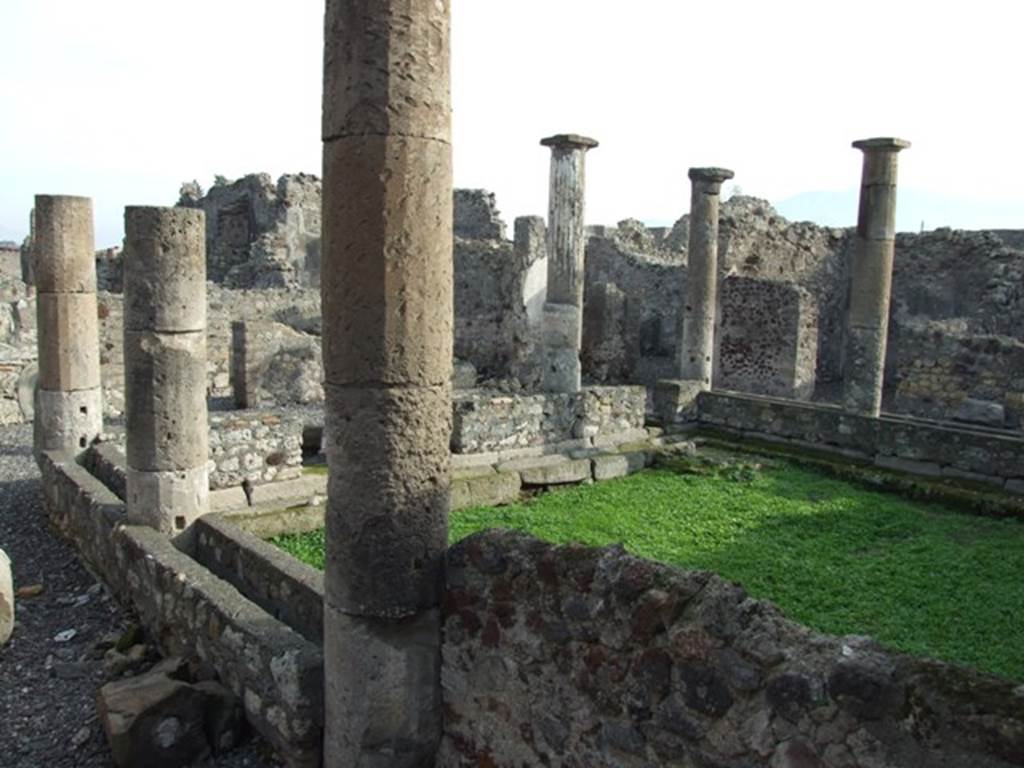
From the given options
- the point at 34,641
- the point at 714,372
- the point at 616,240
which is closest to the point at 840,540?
the point at 34,641

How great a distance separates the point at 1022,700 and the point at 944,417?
48.4 feet

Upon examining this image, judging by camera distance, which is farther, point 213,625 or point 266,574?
point 266,574

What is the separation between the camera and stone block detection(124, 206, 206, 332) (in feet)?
23.8

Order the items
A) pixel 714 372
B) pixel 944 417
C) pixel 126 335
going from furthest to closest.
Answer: pixel 714 372
pixel 944 417
pixel 126 335

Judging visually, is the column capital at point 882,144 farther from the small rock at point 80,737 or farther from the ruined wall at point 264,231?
the ruined wall at point 264,231

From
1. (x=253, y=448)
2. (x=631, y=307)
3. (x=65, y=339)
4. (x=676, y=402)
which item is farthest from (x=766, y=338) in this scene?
(x=65, y=339)

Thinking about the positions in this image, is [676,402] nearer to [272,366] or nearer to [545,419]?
[545,419]

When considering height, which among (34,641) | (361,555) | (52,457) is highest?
(361,555)

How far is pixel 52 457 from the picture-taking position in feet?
31.7

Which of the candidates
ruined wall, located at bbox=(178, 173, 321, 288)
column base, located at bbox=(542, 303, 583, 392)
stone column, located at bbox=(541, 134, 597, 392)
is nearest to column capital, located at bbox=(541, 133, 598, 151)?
stone column, located at bbox=(541, 134, 597, 392)

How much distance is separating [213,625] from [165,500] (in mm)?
2187

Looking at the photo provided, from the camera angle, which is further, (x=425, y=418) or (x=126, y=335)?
(x=126, y=335)

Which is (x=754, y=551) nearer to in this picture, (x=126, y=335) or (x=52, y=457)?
(x=126, y=335)

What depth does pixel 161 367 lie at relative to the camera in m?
7.22
